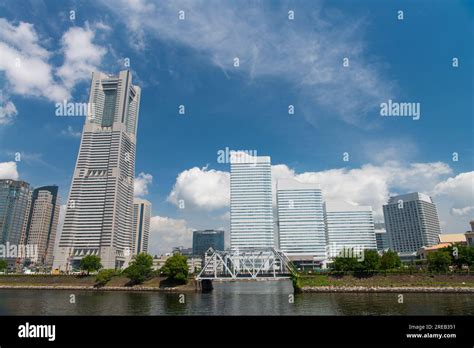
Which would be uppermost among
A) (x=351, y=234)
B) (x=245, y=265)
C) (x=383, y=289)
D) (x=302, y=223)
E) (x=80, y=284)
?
(x=302, y=223)

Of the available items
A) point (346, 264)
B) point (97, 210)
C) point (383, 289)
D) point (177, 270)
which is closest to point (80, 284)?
point (177, 270)

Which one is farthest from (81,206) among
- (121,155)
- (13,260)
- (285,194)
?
(285,194)

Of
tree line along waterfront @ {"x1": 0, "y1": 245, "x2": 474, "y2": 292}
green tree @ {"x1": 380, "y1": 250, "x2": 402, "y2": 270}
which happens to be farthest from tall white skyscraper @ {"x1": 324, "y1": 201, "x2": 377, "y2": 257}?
tree line along waterfront @ {"x1": 0, "y1": 245, "x2": 474, "y2": 292}

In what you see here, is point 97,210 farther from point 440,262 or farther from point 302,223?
point 440,262

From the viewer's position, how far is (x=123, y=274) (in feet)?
317

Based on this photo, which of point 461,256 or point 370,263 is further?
point 370,263

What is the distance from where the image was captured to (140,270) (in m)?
91.0

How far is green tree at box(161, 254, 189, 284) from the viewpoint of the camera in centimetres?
8681

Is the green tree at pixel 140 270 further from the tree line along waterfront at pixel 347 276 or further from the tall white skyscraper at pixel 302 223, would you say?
the tall white skyscraper at pixel 302 223

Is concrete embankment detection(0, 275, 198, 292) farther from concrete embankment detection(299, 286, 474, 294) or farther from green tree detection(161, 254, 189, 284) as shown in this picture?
concrete embankment detection(299, 286, 474, 294)

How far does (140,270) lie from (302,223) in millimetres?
119988

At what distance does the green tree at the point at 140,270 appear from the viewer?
90594 mm

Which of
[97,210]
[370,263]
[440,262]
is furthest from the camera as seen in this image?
[97,210]
